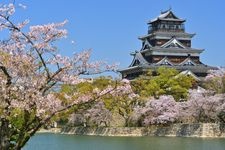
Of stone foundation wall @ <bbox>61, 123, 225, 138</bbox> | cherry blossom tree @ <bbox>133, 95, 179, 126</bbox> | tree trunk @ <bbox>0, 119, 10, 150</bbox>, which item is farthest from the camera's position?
cherry blossom tree @ <bbox>133, 95, 179, 126</bbox>

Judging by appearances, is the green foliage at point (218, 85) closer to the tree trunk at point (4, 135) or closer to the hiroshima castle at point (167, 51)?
the hiroshima castle at point (167, 51)

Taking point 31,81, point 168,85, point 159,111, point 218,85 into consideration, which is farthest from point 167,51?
point 31,81

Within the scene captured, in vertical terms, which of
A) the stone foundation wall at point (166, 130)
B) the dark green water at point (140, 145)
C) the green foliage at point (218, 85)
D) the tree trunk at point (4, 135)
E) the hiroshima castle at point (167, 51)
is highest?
the hiroshima castle at point (167, 51)

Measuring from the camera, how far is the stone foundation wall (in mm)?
30797

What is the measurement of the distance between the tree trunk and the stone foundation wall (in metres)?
24.1

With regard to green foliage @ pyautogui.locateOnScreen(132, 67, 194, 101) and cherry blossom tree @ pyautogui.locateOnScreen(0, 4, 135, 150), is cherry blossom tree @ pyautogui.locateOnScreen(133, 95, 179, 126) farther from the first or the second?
cherry blossom tree @ pyautogui.locateOnScreen(0, 4, 135, 150)

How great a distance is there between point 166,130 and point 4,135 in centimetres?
2645

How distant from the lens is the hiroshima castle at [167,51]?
1982 inches

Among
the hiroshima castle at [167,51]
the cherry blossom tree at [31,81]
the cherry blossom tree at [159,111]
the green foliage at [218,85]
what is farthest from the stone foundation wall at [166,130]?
the cherry blossom tree at [31,81]

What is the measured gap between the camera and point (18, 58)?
26.2 ft

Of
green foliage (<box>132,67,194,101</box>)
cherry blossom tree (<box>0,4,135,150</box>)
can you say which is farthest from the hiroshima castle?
cherry blossom tree (<box>0,4,135,150</box>)

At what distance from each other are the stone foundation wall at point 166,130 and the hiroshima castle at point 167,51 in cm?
1230

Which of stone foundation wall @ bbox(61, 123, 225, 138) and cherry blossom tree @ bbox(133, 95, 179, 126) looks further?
cherry blossom tree @ bbox(133, 95, 179, 126)

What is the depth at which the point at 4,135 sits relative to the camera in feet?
25.6
